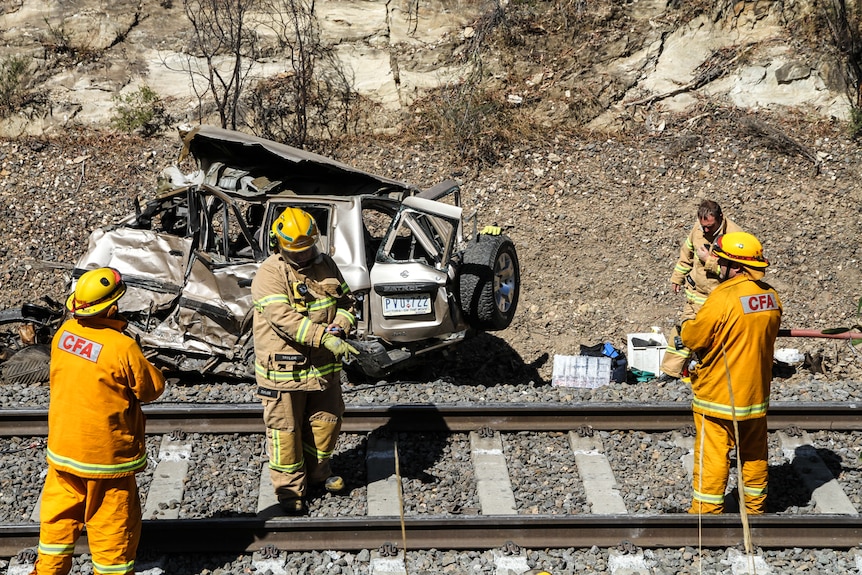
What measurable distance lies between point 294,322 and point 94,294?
1288 millimetres

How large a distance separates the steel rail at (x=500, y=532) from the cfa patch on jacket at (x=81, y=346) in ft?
4.56

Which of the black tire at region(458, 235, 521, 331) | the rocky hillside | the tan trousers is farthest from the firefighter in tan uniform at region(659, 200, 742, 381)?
the rocky hillside

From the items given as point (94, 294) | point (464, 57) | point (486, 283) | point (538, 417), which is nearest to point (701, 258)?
point (486, 283)

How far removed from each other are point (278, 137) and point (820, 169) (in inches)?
290

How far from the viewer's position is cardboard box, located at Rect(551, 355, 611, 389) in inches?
349

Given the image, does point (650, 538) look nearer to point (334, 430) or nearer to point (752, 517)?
point (752, 517)

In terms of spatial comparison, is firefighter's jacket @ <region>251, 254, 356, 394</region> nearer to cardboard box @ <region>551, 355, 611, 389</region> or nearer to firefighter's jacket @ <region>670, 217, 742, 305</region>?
cardboard box @ <region>551, 355, 611, 389</region>

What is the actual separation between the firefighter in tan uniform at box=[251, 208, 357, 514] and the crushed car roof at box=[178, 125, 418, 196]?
112 inches

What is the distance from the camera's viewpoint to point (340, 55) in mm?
14711

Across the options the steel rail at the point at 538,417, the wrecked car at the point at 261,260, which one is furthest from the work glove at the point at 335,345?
the wrecked car at the point at 261,260

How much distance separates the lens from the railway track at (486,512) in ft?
20.5

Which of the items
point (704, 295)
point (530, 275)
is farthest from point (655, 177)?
point (704, 295)

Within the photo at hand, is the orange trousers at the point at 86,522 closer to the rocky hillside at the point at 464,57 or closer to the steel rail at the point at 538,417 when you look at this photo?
the steel rail at the point at 538,417

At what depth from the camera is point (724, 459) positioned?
20.8ft
